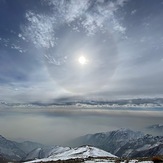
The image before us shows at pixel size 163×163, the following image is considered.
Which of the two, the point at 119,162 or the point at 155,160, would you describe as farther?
the point at 119,162

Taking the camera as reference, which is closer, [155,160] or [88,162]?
[155,160]

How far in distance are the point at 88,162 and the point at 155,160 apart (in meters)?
13.3

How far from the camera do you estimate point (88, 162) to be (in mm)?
43469

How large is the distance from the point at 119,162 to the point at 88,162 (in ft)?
19.9

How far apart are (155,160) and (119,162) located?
25.0 ft

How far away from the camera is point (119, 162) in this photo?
41.0 meters

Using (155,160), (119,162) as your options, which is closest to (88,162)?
(119,162)

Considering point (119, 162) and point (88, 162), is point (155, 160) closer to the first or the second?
point (119, 162)

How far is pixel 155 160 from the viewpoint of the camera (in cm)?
3538
